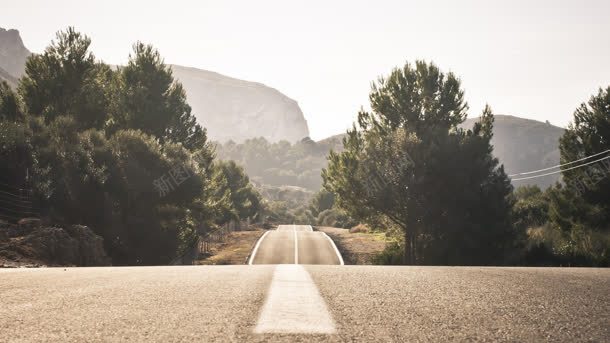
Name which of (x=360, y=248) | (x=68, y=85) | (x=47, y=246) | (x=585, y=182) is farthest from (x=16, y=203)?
(x=585, y=182)

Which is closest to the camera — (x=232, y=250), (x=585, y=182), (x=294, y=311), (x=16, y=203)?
(x=294, y=311)

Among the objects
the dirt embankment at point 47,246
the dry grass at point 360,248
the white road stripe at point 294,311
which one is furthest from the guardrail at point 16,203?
the dry grass at point 360,248

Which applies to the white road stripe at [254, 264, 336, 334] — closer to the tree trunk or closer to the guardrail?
the guardrail

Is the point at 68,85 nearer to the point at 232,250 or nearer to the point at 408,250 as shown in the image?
the point at 232,250

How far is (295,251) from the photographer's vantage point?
44469 millimetres

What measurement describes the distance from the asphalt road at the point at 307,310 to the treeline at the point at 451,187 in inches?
1057

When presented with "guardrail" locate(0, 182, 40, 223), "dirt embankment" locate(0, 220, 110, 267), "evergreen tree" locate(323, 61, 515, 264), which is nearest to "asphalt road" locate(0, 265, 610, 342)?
"dirt embankment" locate(0, 220, 110, 267)

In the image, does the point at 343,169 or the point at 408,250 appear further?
the point at 343,169

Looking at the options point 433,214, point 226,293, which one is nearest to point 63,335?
point 226,293

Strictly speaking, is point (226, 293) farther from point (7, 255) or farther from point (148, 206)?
point (148, 206)

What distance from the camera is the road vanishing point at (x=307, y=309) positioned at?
2434 mm

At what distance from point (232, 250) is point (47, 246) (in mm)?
30730

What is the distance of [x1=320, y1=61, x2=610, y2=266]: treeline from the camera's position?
32.3 meters

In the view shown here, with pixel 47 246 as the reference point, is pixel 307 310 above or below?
above
